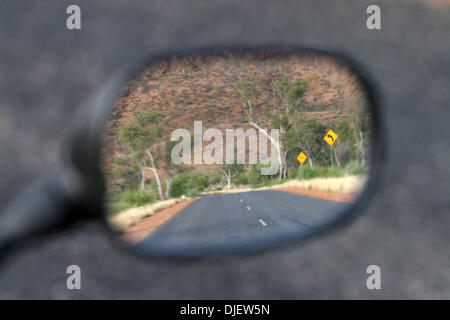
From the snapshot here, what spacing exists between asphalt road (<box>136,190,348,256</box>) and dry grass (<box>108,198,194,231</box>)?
102 mm

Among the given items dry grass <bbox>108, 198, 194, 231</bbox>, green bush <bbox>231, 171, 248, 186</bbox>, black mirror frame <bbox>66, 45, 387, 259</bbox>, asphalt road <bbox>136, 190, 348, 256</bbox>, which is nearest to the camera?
black mirror frame <bbox>66, 45, 387, 259</bbox>

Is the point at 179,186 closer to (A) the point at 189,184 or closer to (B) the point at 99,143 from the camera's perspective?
(A) the point at 189,184

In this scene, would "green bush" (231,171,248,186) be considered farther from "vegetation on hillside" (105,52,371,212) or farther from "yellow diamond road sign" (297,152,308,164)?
"yellow diamond road sign" (297,152,308,164)

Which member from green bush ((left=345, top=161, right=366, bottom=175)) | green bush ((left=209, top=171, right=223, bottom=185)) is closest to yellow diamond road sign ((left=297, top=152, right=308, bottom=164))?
green bush ((left=345, top=161, right=366, bottom=175))

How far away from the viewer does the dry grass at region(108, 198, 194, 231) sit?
0.63 metres

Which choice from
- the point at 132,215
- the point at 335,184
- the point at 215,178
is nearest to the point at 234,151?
Answer: the point at 215,178

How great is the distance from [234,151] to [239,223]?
349 millimetres

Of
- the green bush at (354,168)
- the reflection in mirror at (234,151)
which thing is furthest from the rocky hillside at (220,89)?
the green bush at (354,168)

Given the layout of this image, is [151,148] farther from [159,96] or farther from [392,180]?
[392,180]

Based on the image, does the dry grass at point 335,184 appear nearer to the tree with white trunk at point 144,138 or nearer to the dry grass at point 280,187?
the dry grass at point 280,187

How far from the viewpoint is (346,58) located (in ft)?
3.05

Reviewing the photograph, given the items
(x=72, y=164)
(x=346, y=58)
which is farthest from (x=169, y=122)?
(x=346, y=58)

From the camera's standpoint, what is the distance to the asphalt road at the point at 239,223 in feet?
2.80

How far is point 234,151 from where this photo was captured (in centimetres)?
72
